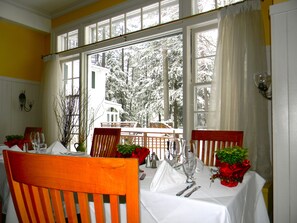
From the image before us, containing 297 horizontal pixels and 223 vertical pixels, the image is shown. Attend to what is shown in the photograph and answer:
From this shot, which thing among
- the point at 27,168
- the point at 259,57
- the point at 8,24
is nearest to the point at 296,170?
the point at 259,57

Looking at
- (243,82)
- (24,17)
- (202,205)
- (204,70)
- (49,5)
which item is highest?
(49,5)

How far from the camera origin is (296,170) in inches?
52.7

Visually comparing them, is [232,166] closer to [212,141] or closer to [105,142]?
[212,141]

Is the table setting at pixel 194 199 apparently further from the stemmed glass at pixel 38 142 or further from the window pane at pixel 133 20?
the window pane at pixel 133 20

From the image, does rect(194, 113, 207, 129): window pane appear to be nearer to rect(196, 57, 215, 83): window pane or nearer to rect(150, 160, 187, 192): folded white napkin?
rect(196, 57, 215, 83): window pane

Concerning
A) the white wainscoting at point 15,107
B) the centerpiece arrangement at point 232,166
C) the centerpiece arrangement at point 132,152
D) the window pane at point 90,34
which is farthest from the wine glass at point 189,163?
the white wainscoting at point 15,107

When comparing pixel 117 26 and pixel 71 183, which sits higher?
pixel 117 26

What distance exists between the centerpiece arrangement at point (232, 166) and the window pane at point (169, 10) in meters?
2.37

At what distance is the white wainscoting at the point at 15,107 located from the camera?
3680 millimetres

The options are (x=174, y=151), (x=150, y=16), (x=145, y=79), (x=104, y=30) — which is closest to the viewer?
(x=174, y=151)

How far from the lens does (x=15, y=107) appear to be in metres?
3.86

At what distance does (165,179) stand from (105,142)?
4.46 ft

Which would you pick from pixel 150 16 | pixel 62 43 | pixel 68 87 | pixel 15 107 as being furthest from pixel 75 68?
pixel 150 16

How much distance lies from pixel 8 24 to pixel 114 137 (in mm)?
3052
